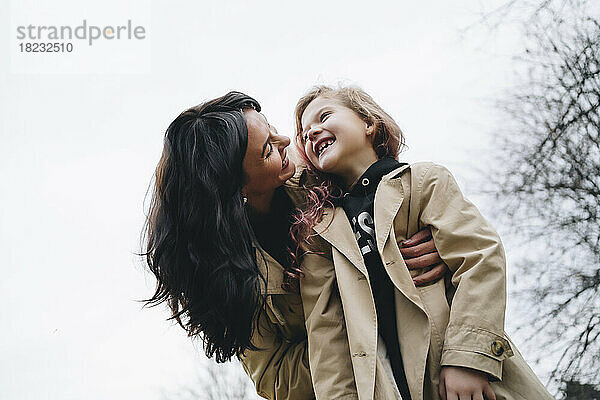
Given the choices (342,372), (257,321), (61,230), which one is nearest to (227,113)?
(257,321)

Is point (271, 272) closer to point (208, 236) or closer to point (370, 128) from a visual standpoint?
point (208, 236)

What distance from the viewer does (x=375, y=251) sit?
50.5 inches

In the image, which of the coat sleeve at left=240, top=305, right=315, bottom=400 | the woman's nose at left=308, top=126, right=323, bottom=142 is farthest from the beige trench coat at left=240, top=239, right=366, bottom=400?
the woman's nose at left=308, top=126, right=323, bottom=142

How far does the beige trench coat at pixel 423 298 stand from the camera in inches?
45.3

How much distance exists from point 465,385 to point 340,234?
0.34 m

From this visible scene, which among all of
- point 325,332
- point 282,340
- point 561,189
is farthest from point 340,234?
point 561,189

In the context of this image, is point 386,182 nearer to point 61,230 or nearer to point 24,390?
point 24,390

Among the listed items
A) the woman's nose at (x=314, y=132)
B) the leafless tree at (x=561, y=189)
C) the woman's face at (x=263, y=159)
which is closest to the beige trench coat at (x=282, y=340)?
the woman's face at (x=263, y=159)

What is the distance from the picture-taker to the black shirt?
4.02ft

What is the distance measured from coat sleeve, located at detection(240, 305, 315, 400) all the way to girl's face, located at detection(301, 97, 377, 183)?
0.32 metres

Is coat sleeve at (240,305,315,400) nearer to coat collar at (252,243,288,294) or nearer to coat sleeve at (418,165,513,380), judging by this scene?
coat collar at (252,243,288,294)

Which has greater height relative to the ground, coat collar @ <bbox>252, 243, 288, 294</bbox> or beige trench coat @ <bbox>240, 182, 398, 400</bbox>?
coat collar @ <bbox>252, 243, 288, 294</bbox>

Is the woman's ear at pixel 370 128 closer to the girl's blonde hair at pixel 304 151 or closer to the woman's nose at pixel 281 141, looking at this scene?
the girl's blonde hair at pixel 304 151

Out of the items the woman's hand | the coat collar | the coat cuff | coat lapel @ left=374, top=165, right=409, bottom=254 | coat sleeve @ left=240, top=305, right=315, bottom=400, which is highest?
coat lapel @ left=374, top=165, right=409, bottom=254
